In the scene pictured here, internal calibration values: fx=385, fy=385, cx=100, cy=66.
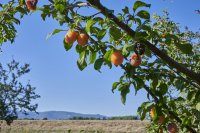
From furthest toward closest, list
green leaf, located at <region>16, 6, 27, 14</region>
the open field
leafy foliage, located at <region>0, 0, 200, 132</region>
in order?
the open field, green leaf, located at <region>16, 6, 27, 14</region>, leafy foliage, located at <region>0, 0, 200, 132</region>

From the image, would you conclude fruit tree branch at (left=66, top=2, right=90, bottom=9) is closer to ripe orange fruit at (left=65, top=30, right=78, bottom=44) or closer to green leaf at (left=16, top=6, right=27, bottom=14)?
ripe orange fruit at (left=65, top=30, right=78, bottom=44)

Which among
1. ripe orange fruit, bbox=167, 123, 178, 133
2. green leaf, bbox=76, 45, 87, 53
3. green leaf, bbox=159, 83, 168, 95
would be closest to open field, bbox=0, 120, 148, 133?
ripe orange fruit, bbox=167, 123, 178, 133

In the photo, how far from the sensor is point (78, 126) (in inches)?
1340

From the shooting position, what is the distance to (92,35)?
2.70 m

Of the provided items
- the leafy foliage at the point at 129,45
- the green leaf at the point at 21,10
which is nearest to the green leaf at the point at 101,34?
the leafy foliage at the point at 129,45

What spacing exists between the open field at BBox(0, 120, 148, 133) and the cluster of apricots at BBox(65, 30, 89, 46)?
26841 millimetres

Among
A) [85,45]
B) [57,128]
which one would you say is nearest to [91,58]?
[85,45]

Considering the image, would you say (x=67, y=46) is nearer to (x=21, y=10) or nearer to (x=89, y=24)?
(x=89, y=24)

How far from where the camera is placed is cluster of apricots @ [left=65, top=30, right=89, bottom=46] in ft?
8.49

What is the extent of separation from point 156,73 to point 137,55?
42cm

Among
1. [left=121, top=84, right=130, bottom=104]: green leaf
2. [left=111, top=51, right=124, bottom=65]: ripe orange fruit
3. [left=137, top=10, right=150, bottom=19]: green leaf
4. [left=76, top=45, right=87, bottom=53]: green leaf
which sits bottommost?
[left=121, top=84, right=130, bottom=104]: green leaf

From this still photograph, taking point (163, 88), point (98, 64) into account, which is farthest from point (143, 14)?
point (163, 88)

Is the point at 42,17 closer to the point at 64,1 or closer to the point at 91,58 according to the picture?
the point at 64,1

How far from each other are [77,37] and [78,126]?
1258 inches
